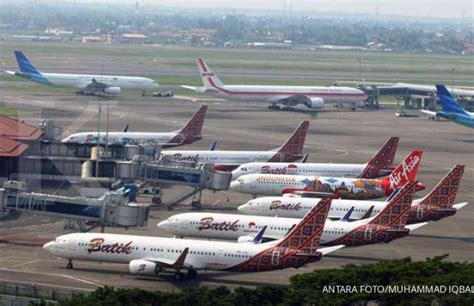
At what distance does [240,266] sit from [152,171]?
27857mm

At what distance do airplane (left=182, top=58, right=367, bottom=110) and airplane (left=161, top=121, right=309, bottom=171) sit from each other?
69844 mm

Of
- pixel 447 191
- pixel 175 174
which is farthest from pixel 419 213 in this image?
pixel 175 174

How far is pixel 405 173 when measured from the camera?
96.5 metres

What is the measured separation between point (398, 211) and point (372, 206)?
846cm

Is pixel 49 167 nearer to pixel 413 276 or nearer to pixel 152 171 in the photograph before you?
pixel 152 171

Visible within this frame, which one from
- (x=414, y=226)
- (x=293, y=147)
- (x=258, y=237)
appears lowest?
(x=293, y=147)

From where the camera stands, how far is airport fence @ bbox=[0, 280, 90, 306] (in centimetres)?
6159

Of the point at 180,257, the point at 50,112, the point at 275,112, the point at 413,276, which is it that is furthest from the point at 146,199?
the point at 275,112

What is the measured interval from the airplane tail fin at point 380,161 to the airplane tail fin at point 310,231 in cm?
3750

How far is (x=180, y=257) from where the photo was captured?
68875 millimetres

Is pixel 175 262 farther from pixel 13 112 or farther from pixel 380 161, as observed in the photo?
pixel 13 112

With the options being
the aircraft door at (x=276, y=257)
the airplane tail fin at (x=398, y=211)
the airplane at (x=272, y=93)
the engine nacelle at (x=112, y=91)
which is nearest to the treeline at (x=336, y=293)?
the aircraft door at (x=276, y=257)

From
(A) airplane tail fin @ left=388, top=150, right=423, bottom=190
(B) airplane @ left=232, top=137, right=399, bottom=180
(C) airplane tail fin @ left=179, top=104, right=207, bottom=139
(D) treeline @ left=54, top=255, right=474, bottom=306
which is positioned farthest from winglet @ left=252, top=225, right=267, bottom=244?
(C) airplane tail fin @ left=179, top=104, right=207, bottom=139

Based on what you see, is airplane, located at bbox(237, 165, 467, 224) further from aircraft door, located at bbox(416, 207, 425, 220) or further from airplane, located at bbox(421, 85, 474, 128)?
airplane, located at bbox(421, 85, 474, 128)
